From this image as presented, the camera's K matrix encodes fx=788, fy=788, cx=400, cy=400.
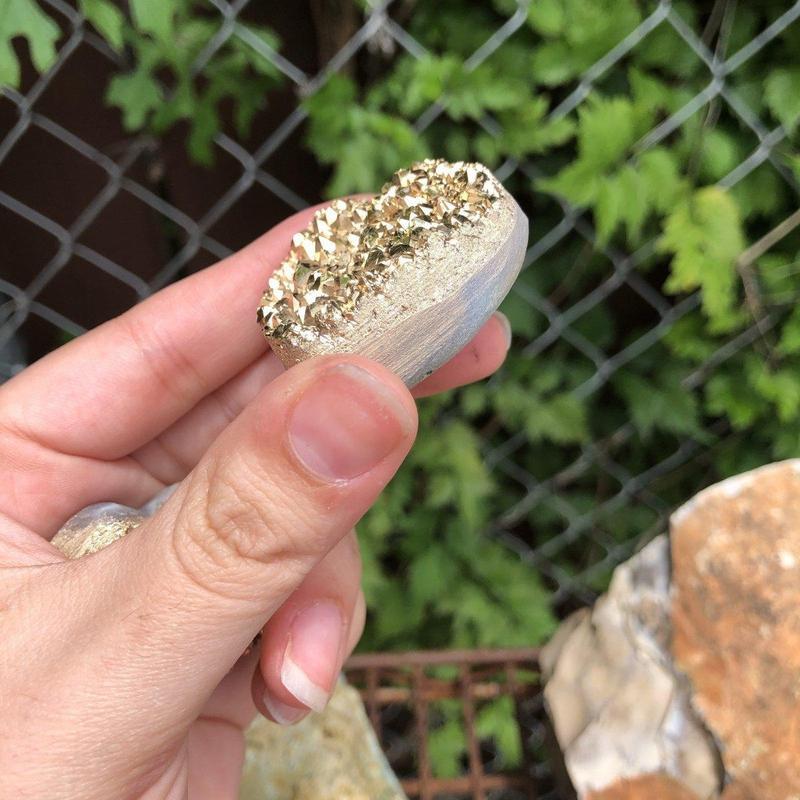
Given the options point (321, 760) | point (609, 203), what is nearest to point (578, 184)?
point (609, 203)

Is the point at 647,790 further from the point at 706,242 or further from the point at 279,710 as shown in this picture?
the point at 706,242

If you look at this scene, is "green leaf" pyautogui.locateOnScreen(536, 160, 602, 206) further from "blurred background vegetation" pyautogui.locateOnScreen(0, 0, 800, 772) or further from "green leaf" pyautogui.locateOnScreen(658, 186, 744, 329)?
"green leaf" pyautogui.locateOnScreen(658, 186, 744, 329)

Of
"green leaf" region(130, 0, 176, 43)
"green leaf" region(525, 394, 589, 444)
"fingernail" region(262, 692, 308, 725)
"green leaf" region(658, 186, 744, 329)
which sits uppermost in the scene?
"green leaf" region(658, 186, 744, 329)

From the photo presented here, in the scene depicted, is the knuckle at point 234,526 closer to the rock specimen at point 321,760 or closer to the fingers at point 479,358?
the fingers at point 479,358

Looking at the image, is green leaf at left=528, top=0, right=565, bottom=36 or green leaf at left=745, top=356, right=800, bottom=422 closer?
green leaf at left=528, top=0, right=565, bottom=36

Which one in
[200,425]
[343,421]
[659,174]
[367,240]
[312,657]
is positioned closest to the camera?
[343,421]

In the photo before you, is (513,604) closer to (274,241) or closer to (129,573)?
(274,241)

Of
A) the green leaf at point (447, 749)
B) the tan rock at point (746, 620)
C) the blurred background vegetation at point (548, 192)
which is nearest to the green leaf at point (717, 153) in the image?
the blurred background vegetation at point (548, 192)

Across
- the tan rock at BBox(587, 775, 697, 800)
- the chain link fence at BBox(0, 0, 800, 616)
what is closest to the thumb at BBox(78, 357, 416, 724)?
the tan rock at BBox(587, 775, 697, 800)
